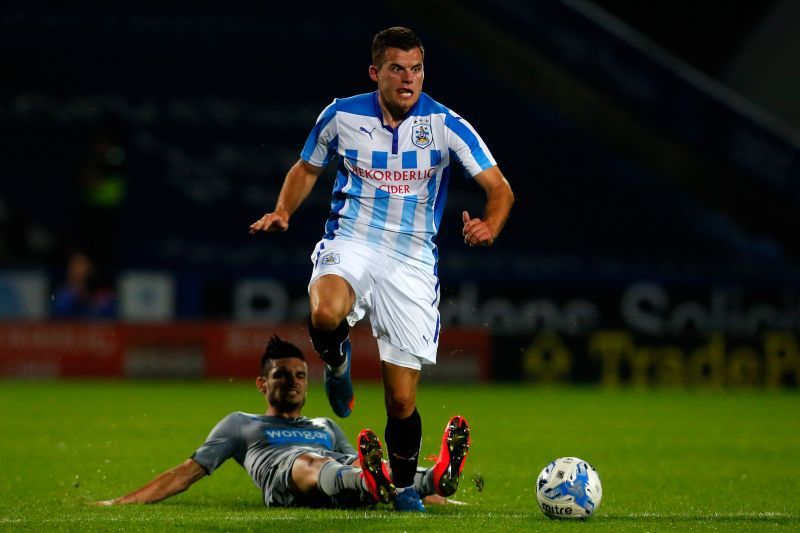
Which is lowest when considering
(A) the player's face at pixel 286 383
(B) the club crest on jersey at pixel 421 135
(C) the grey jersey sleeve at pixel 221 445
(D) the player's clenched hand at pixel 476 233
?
(C) the grey jersey sleeve at pixel 221 445

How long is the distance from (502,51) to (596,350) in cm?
503

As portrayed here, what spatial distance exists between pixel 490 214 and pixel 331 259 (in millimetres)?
784

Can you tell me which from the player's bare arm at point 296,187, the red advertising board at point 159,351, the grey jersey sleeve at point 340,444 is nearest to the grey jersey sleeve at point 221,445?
the grey jersey sleeve at point 340,444

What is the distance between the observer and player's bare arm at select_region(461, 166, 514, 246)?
5.99m

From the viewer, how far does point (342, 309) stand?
247 inches

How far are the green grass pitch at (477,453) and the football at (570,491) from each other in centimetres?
11

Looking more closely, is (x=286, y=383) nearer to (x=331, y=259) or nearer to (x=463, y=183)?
(x=331, y=259)

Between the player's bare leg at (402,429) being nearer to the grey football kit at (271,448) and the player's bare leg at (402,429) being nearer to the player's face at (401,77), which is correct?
the grey football kit at (271,448)

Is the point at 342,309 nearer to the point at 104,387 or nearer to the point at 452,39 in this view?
the point at 104,387

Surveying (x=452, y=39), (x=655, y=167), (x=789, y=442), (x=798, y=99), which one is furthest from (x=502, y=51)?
(x=789, y=442)

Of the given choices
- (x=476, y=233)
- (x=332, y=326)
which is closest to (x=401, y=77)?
(x=476, y=233)

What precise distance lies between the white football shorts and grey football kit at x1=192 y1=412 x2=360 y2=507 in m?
0.79

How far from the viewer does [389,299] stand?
647cm

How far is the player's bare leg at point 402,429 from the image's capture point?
21.2 ft
